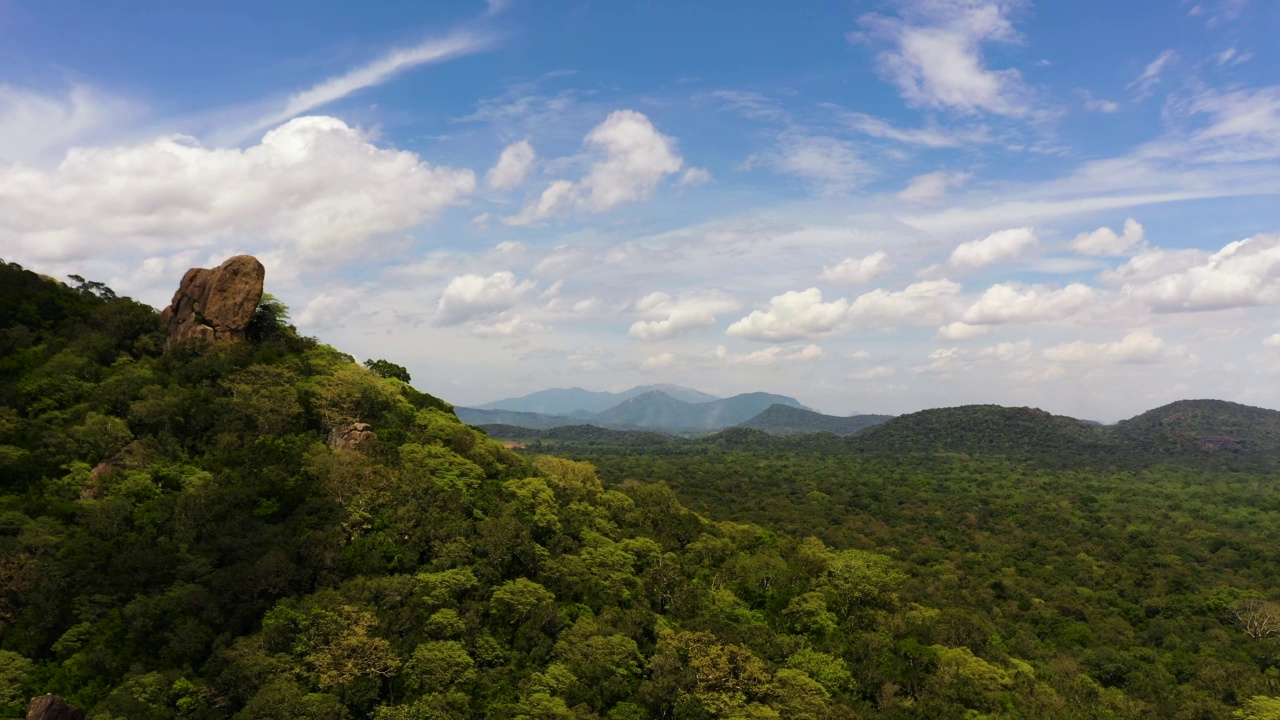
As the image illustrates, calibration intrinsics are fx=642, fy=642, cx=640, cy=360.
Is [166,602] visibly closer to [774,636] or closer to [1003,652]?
[774,636]

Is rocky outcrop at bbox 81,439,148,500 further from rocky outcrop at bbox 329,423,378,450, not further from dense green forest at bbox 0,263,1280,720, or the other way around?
rocky outcrop at bbox 329,423,378,450

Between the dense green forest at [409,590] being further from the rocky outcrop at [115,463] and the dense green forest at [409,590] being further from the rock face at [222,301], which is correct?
the rock face at [222,301]

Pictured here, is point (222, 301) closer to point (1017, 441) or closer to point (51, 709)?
point (51, 709)

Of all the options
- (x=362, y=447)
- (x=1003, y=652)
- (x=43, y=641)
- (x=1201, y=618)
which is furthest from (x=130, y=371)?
(x=1201, y=618)

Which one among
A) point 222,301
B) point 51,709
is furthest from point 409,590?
point 222,301

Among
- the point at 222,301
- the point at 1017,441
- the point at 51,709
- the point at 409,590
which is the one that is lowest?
the point at 51,709

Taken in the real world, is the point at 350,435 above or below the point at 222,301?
below

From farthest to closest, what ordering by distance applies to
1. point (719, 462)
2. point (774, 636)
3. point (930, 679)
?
point (719, 462), point (774, 636), point (930, 679)
